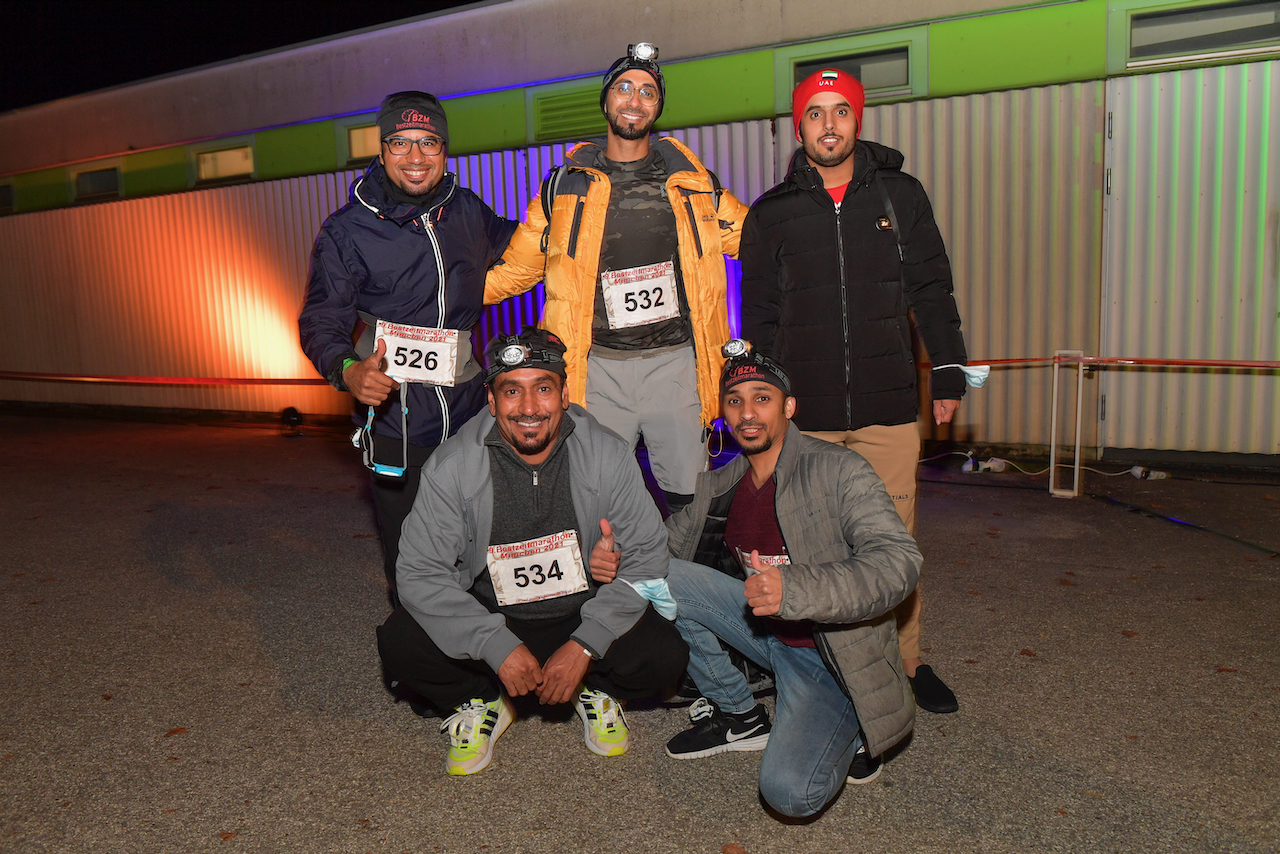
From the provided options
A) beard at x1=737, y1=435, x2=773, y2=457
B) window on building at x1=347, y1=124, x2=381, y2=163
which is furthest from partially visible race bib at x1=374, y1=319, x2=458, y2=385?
window on building at x1=347, y1=124, x2=381, y2=163

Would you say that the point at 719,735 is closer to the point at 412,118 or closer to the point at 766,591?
the point at 766,591

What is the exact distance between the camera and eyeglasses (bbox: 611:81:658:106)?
130 inches

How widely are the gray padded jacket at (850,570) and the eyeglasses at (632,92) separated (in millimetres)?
1405

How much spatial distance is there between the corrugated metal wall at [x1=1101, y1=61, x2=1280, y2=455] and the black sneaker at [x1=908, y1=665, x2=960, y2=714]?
461cm

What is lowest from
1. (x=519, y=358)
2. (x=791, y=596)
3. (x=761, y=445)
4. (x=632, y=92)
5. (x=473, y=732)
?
(x=473, y=732)

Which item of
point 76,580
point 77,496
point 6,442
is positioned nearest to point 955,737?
point 76,580

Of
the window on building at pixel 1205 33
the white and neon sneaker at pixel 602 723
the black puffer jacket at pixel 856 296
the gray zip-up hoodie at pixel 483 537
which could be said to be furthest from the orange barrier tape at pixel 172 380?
the window on building at pixel 1205 33

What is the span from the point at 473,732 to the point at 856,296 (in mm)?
1976

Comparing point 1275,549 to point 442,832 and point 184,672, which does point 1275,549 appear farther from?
point 184,672

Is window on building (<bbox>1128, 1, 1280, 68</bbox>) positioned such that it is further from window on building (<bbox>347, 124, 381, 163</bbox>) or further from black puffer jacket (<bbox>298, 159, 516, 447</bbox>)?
window on building (<bbox>347, 124, 381, 163</bbox>)

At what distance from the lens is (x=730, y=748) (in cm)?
291

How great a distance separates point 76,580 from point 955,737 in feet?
15.2

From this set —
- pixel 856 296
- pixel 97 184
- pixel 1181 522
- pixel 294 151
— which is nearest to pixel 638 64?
pixel 856 296

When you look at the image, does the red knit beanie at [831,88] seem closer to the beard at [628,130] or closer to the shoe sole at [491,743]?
the beard at [628,130]
